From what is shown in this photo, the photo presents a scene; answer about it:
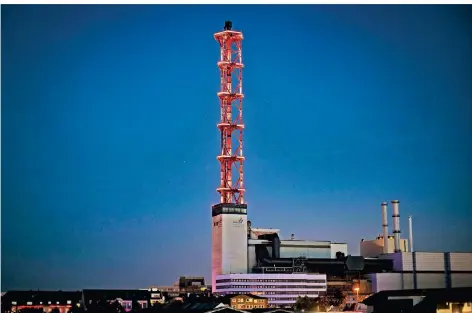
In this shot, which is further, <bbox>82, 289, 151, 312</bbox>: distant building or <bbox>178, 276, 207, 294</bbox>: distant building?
<bbox>178, 276, 207, 294</bbox>: distant building

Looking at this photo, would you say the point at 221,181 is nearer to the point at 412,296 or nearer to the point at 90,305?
the point at 90,305

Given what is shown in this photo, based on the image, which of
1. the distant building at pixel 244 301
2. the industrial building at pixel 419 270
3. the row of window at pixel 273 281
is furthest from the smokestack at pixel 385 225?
the distant building at pixel 244 301

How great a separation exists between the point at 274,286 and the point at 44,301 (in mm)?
12587

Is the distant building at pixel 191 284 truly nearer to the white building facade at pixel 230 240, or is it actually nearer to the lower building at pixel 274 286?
the white building facade at pixel 230 240

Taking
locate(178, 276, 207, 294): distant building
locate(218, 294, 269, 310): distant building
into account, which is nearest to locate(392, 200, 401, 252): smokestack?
locate(218, 294, 269, 310): distant building

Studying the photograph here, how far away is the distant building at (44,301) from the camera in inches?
1598

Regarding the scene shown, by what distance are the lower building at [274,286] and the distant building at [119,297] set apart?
14.4ft

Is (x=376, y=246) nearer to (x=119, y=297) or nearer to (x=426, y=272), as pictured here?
(x=426, y=272)

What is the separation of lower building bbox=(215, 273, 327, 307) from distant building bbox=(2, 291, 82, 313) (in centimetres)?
803

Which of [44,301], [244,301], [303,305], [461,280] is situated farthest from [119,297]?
[461,280]

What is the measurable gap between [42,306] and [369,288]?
59.4 ft

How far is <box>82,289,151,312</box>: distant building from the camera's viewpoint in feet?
134

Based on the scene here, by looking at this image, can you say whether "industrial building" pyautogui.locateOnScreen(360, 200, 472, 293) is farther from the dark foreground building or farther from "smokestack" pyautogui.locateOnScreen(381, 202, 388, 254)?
the dark foreground building

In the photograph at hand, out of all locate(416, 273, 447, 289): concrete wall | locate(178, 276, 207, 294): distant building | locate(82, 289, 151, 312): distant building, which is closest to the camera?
locate(82, 289, 151, 312): distant building
